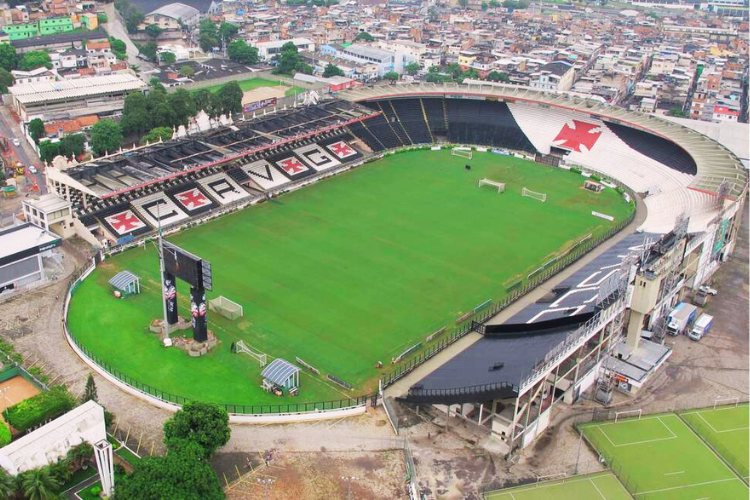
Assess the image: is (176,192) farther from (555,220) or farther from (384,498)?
(384,498)

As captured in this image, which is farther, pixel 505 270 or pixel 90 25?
pixel 90 25

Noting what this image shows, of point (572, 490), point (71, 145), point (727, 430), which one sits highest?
point (71, 145)

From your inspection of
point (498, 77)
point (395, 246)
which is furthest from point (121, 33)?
point (395, 246)

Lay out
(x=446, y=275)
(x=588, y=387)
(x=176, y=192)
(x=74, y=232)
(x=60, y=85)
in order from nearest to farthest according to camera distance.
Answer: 1. (x=588, y=387)
2. (x=446, y=275)
3. (x=74, y=232)
4. (x=176, y=192)
5. (x=60, y=85)

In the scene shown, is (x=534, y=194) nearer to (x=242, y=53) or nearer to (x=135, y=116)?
(x=135, y=116)

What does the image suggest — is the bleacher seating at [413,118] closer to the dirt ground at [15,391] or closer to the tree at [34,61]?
the dirt ground at [15,391]

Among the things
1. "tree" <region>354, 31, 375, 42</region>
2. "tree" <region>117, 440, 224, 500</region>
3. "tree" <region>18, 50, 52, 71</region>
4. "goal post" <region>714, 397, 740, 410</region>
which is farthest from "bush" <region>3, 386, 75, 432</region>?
"tree" <region>354, 31, 375, 42</region>

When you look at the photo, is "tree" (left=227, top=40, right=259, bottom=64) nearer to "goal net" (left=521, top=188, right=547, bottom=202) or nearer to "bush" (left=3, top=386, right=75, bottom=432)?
"goal net" (left=521, top=188, right=547, bottom=202)

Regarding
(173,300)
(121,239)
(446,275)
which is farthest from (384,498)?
(121,239)
